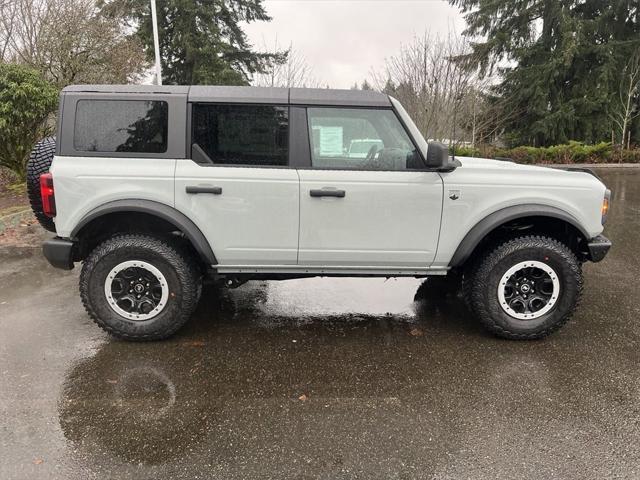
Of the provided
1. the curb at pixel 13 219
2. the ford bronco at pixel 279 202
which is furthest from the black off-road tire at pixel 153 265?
the curb at pixel 13 219

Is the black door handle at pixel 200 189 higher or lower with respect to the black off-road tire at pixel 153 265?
higher

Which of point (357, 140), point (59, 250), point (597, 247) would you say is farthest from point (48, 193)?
point (597, 247)

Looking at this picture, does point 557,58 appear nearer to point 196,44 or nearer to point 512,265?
point 196,44

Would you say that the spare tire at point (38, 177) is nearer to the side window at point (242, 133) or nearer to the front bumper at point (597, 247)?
the side window at point (242, 133)

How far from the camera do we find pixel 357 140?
3473 mm

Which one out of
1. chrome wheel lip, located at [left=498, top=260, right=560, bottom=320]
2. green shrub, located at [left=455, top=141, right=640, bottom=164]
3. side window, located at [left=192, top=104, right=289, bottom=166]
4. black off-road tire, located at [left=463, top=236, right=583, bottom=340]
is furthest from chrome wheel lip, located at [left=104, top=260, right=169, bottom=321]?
green shrub, located at [left=455, top=141, right=640, bottom=164]

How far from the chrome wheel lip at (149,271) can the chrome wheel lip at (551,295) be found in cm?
251

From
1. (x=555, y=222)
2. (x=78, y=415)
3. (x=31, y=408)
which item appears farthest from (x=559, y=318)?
(x=31, y=408)

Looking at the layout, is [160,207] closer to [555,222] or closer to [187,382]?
[187,382]

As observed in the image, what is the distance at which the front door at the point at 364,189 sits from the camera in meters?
3.42

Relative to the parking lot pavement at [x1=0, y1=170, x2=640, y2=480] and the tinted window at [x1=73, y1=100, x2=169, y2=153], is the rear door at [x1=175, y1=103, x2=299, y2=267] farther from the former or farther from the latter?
the parking lot pavement at [x1=0, y1=170, x2=640, y2=480]

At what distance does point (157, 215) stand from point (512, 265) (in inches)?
103

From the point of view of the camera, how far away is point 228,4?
23.3m

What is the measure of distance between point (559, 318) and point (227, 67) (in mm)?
20763
